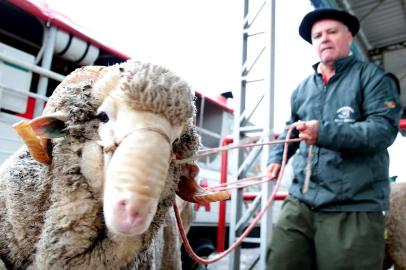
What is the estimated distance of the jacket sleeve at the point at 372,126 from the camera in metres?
1.90

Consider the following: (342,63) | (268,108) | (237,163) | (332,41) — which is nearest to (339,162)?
(342,63)

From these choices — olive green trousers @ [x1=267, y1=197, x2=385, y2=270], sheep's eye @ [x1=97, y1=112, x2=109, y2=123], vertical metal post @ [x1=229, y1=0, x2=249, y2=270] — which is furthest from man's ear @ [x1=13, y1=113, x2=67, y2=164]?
vertical metal post @ [x1=229, y1=0, x2=249, y2=270]

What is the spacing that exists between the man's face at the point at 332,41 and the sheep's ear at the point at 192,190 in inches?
45.2

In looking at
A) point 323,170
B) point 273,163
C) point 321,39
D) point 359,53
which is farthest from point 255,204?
point 359,53

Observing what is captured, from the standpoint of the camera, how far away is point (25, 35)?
414 centimetres

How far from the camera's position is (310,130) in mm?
1946

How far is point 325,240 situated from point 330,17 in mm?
1286

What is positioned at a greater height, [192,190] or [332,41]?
[332,41]

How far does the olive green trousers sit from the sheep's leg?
46.1 inches

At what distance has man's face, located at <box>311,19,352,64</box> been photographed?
222 centimetres

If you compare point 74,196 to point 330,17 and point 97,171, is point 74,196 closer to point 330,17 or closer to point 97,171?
point 97,171

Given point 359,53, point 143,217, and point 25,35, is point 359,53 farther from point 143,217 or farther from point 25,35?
point 143,217

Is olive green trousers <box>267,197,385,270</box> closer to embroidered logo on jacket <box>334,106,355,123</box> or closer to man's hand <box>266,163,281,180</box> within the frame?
man's hand <box>266,163,281,180</box>

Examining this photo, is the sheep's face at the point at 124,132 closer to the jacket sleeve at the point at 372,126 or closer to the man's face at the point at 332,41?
the jacket sleeve at the point at 372,126
